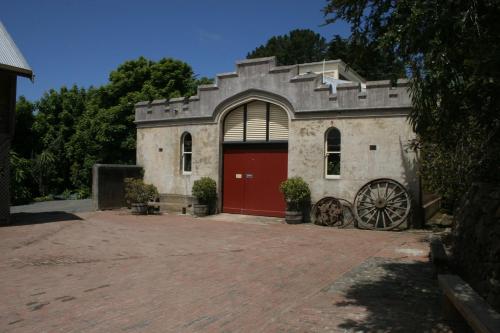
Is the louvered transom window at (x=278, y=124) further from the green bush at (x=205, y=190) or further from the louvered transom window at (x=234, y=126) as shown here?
the green bush at (x=205, y=190)

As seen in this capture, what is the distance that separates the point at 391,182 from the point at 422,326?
932 centimetres

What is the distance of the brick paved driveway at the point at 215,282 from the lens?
590cm

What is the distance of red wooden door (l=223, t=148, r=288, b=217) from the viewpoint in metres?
17.1

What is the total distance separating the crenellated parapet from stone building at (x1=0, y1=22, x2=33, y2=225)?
20.2 feet

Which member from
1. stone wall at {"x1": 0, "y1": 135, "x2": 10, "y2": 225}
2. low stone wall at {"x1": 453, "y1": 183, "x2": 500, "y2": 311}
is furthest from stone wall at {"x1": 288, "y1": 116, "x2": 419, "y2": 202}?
stone wall at {"x1": 0, "y1": 135, "x2": 10, "y2": 225}

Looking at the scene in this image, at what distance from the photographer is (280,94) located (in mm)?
16688

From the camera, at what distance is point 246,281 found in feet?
25.9

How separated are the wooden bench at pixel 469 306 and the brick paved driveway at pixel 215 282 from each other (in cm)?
49

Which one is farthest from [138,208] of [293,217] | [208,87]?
[293,217]

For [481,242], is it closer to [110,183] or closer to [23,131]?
[110,183]

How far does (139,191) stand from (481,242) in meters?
14.8

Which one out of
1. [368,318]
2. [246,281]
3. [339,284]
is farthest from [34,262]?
[368,318]

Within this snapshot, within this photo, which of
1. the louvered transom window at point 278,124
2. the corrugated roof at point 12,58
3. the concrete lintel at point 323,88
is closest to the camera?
the corrugated roof at point 12,58

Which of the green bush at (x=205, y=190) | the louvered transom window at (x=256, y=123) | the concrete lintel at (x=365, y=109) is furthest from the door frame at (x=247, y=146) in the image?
the concrete lintel at (x=365, y=109)
